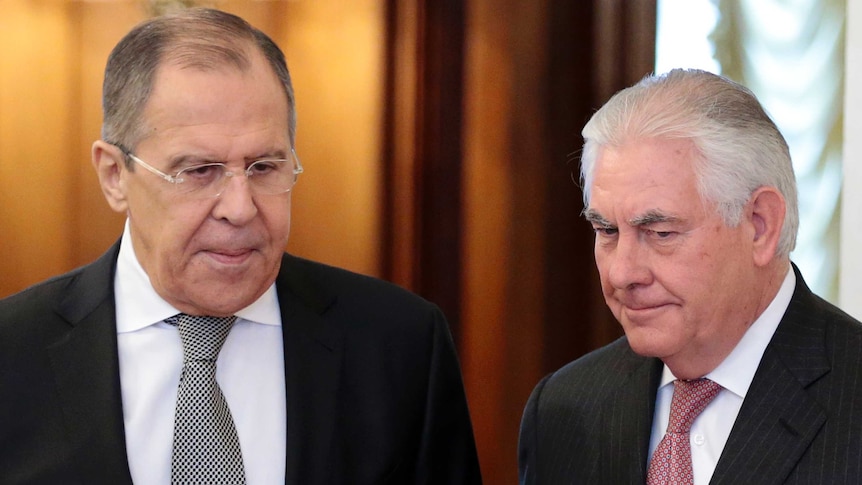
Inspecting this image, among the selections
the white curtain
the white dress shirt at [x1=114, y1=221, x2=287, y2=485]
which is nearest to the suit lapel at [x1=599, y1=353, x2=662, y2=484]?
the white dress shirt at [x1=114, y1=221, x2=287, y2=485]

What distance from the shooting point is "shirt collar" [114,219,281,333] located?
6.94 feet

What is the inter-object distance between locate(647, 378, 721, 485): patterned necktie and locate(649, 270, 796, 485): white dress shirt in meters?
0.01

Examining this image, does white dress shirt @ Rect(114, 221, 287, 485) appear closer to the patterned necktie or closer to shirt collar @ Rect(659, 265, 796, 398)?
the patterned necktie

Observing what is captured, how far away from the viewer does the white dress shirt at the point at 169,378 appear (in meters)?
2.03

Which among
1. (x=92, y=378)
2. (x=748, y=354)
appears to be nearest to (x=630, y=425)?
(x=748, y=354)

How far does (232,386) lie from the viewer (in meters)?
2.11

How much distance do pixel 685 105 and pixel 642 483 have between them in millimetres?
689

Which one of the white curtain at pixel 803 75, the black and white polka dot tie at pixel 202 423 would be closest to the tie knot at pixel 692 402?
the black and white polka dot tie at pixel 202 423

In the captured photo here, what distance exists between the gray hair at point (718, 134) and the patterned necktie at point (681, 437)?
0.92ft

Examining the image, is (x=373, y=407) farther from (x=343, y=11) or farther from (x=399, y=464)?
(x=343, y=11)

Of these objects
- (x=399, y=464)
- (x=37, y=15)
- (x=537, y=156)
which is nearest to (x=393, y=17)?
(x=537, y=156)

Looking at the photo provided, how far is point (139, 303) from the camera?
213 centimetres

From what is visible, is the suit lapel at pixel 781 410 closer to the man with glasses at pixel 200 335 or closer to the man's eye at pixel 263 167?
the man with glasses at pixel 200 335

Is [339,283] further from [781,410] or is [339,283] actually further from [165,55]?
[781,410]
